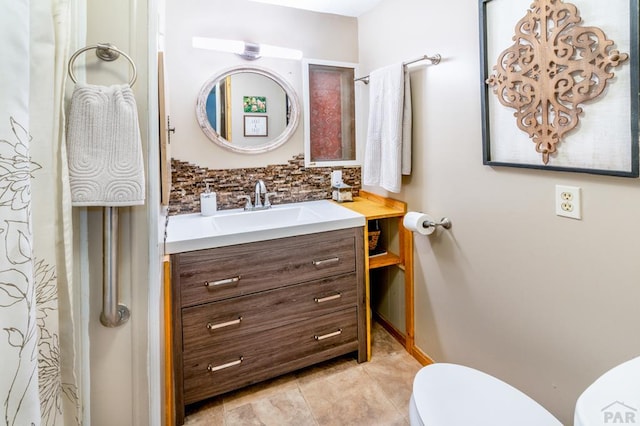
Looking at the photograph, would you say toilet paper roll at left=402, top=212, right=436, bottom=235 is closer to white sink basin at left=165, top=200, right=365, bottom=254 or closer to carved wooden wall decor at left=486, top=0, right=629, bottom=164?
white sink basin at left=165, top=200, right=365, bottom=254

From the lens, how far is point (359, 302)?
1.98 metres

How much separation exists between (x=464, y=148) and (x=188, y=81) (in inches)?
64.0

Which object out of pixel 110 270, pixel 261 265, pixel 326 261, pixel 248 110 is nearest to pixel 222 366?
pixel 261 265

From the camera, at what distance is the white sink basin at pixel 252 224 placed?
158cm

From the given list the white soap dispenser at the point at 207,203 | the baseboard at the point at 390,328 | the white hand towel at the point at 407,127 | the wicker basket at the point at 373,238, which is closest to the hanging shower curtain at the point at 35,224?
the white soap dispenser at the point at 207,203

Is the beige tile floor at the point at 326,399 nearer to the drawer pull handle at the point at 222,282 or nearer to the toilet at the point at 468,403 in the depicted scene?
the toilet at the point at 468,403

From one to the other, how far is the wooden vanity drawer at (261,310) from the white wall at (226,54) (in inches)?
36.6

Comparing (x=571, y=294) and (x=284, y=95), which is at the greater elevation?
(x=284, y=95)

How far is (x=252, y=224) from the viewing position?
2156mm

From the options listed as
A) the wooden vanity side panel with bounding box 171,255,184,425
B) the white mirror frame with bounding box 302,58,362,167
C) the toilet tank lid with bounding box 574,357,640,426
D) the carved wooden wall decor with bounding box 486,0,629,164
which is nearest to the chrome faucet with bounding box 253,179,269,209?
the white mirror frame with bounding box 302,58,362,167

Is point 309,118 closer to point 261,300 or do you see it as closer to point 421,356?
point 261,300

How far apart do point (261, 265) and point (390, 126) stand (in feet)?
3.48

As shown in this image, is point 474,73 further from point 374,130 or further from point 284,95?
point 284,95

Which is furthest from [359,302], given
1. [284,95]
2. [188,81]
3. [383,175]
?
[188,81]
